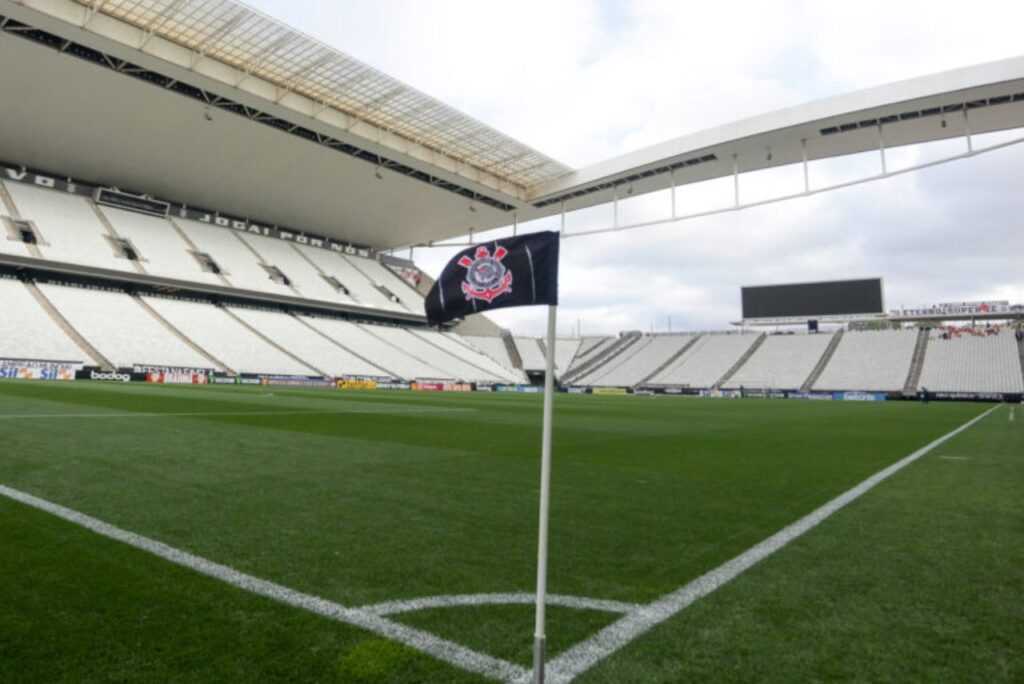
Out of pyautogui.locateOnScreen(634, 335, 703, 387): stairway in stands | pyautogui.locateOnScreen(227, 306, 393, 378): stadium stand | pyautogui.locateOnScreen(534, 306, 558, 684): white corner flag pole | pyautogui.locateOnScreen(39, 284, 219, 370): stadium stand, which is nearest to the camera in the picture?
pyautogui.locateOnScreen(534, 306, 558, 684): white corner flag pole

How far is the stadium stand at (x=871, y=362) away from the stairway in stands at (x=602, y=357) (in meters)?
23.3

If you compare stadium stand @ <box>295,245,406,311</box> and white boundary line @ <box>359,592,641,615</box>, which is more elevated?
stadium stand @ <box>295,245,406,311</box>

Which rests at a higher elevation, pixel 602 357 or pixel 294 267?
pixel 294 267

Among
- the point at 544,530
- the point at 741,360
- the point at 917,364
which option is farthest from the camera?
the point at 741,360

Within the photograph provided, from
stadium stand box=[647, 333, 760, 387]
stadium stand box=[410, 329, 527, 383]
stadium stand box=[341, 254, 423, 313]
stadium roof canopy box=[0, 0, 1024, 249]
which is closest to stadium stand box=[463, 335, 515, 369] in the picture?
stadium stand box=[410, 329, 527, 383]

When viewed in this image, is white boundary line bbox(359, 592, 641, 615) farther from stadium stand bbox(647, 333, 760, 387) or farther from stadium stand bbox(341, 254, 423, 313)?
stadium stand bbox(341, 254, 423, 313)

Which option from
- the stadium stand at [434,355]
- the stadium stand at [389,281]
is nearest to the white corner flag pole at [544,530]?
the stadium stand at [434,355]

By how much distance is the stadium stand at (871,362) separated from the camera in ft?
164

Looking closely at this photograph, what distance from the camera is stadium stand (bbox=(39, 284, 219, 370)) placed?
3425cm

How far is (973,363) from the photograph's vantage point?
48.5m

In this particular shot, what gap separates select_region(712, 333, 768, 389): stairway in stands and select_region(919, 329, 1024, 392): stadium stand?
48.3 feet

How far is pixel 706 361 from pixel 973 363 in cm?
2203

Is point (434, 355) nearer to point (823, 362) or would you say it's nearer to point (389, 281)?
point (389, 281)

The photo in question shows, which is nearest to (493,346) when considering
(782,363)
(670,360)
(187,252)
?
(670,360)
